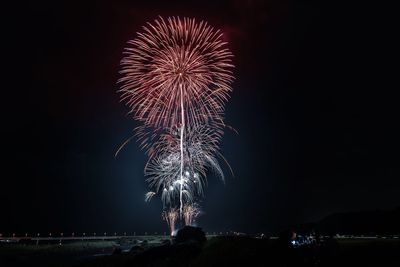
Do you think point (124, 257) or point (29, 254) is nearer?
point (124, 257)

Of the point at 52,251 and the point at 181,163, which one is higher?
the point at 181,163

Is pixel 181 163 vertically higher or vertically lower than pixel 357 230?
higher

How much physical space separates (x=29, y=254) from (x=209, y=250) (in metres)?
42.3

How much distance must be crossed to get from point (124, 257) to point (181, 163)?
44.2 feet

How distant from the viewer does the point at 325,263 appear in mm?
29672

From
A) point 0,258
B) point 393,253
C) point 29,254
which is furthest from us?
point 29,254

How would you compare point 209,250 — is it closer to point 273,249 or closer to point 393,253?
point 273,249

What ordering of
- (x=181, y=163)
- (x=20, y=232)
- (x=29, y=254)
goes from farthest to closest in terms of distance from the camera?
(x=20, y=232)
(x=29, y=254)
(x=181, y=163)

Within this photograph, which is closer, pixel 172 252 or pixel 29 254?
pixel 172 252

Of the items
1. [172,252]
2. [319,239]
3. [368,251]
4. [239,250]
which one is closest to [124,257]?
[172,252]

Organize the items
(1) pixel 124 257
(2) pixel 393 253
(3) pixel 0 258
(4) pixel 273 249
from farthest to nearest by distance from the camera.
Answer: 1. (3) pixel 0 258
2. (1) pixel 124 257
3. (2) pixel 393 253
4. (4) pixel 273 249

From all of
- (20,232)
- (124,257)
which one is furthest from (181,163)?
(20,232)

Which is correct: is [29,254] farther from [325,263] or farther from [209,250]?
[325,263]

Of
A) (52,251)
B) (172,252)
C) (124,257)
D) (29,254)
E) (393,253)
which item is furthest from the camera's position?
(52,251)
